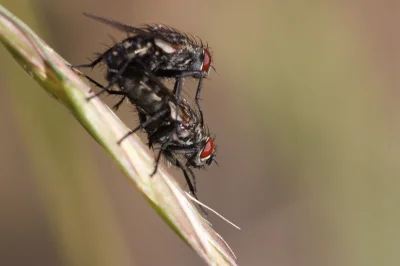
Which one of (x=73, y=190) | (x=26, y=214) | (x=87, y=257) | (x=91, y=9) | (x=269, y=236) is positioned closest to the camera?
(x=87, y=257)

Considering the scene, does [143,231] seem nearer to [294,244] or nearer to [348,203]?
[294,244]

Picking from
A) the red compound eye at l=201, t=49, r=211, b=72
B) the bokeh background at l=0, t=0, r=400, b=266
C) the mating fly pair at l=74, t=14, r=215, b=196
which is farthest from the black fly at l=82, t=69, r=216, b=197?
the bokeh background at l=0, t=0, r=400, b=266

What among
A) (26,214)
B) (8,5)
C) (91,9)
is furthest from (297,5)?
(8,5)

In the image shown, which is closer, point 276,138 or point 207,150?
point 207,150

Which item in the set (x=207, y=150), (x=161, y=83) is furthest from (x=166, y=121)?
(x=207, y=150)

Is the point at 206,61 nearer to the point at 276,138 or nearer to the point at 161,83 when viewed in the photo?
the point at 161,83

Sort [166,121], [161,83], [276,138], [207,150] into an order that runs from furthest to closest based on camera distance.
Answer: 1. [276,138]
2. [207,150]
3. [166,121]
4. [161,83]

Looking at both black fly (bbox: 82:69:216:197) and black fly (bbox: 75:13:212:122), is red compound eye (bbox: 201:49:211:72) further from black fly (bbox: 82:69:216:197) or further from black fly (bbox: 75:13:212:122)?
black fly (bbox: 82:69:216:197)
